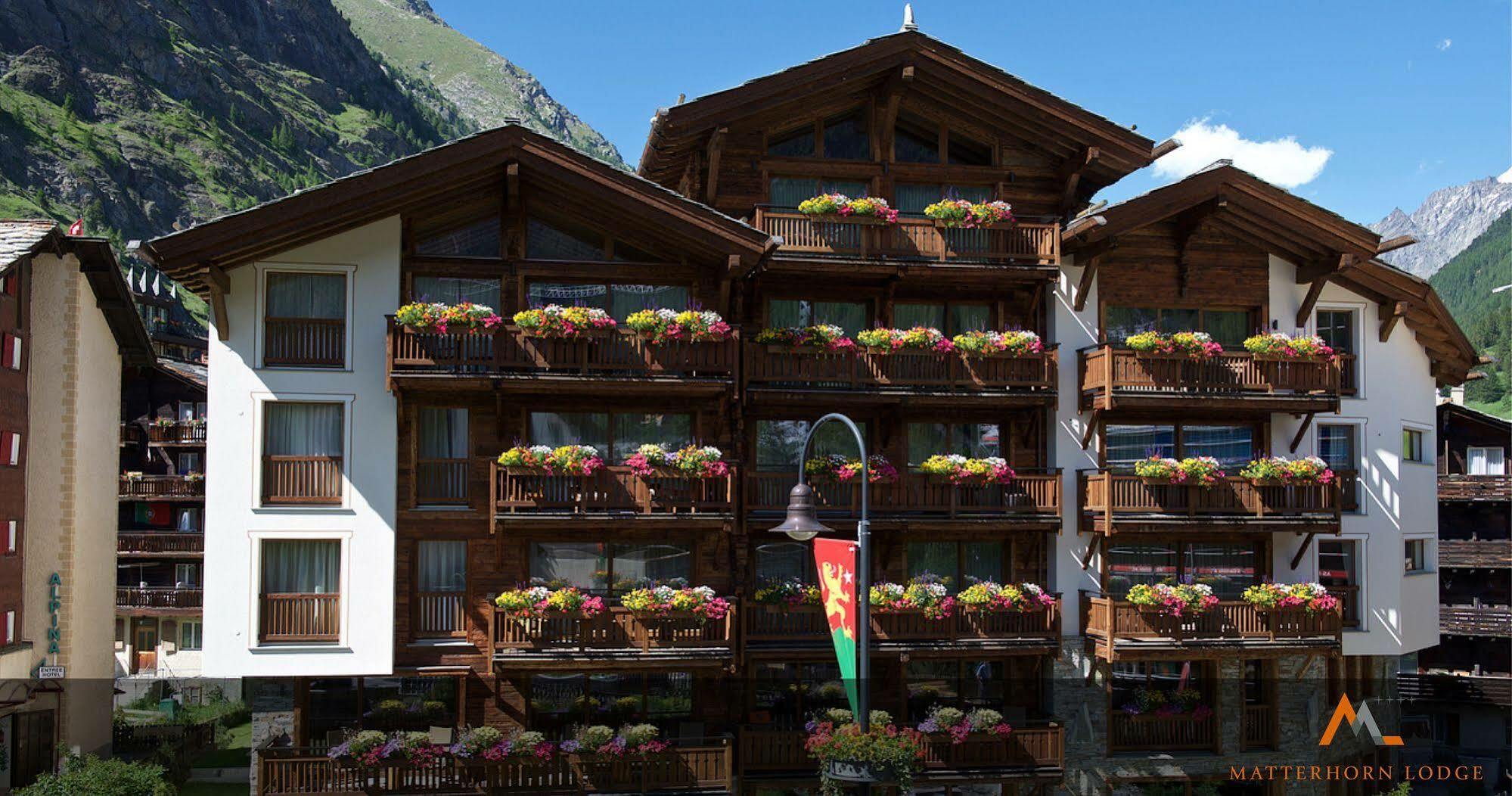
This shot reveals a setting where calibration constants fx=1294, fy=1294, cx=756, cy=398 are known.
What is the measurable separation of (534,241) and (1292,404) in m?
15.7

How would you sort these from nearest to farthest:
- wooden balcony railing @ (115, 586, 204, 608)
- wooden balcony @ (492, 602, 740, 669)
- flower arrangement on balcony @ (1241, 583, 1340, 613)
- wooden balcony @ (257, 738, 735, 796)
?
1. wooden balcony @ (257, 738, 735, 796)
2. wooden balcony @ (492, 602, 740, 669)
3. flower arrangement on balcony @ (1241, 583, 1340, 613)
4. wooden balcony railing @ (115, 586, 204, 608)

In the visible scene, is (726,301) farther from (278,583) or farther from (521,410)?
(278,583)

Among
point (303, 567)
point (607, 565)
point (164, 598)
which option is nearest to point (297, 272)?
point (303, 567)

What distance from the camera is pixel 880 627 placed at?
81.6 ft

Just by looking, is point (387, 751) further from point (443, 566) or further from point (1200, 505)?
point (1200, 505)

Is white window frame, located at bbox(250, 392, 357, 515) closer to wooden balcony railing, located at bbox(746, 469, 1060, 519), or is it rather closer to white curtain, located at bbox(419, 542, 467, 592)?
white curtain, located at bbox(419, 542, 467, 592)

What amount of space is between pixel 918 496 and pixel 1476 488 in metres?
28.0

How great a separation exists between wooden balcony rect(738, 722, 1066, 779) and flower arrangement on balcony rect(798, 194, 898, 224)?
397 inches

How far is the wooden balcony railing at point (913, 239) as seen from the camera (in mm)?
25406

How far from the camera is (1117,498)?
25859mm

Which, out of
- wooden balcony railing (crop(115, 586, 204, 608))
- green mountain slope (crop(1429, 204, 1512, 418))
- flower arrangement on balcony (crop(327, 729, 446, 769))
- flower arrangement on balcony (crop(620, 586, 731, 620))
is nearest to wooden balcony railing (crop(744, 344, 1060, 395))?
flower arrangement on balcony (crop(620, 586, 731, 620))

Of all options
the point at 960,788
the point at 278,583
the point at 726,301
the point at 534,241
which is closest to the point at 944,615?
the point at 960,788

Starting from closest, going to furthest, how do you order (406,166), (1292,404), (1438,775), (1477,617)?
(406,166) → (1292,404) → (1438,775) → (1477,617)

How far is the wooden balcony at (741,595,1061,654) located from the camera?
24.9 meters
